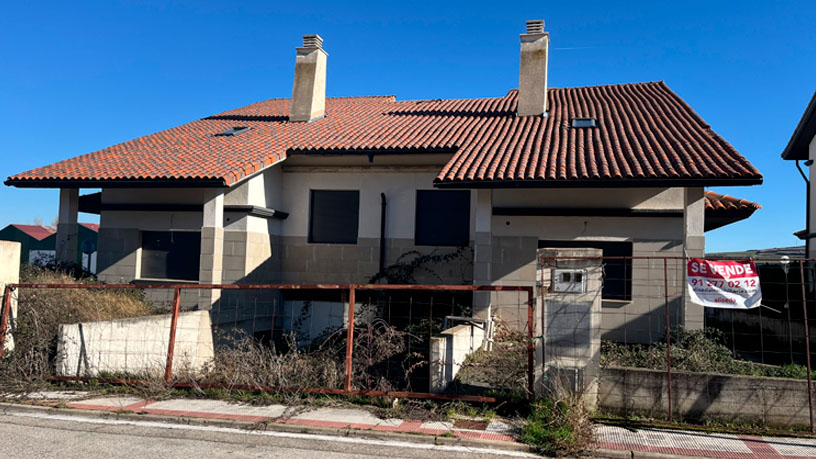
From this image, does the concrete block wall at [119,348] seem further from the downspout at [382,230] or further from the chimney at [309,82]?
the chimney at [309,82]

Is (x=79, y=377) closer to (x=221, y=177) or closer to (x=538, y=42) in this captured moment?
(x=221, y=177)

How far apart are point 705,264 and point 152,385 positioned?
24.4 ft

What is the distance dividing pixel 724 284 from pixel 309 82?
1390 centimetres

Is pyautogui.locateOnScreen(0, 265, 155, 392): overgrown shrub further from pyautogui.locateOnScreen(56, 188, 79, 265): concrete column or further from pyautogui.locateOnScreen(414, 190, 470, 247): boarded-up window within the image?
pyautogui.locateOnScreen(414, 190, 470, 247): boarded-up window

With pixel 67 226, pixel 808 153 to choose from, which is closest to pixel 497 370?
pixel 67 226

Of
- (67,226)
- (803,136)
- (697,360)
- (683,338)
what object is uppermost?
(803,136)

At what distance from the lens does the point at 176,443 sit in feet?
20.0

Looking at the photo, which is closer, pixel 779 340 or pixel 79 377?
pixel 79 377

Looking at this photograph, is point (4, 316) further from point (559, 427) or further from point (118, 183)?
point (559, 427)

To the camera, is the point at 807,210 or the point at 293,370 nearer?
the point at 293,370

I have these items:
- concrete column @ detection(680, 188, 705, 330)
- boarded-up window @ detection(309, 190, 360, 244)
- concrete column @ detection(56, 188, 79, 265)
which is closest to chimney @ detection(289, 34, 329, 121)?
boarded-up window @ detection(309, 190, 360, 244)

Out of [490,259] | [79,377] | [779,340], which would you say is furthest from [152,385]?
[779,340]

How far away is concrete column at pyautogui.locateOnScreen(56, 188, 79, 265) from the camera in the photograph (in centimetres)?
1438

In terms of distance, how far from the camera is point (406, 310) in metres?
12.8
